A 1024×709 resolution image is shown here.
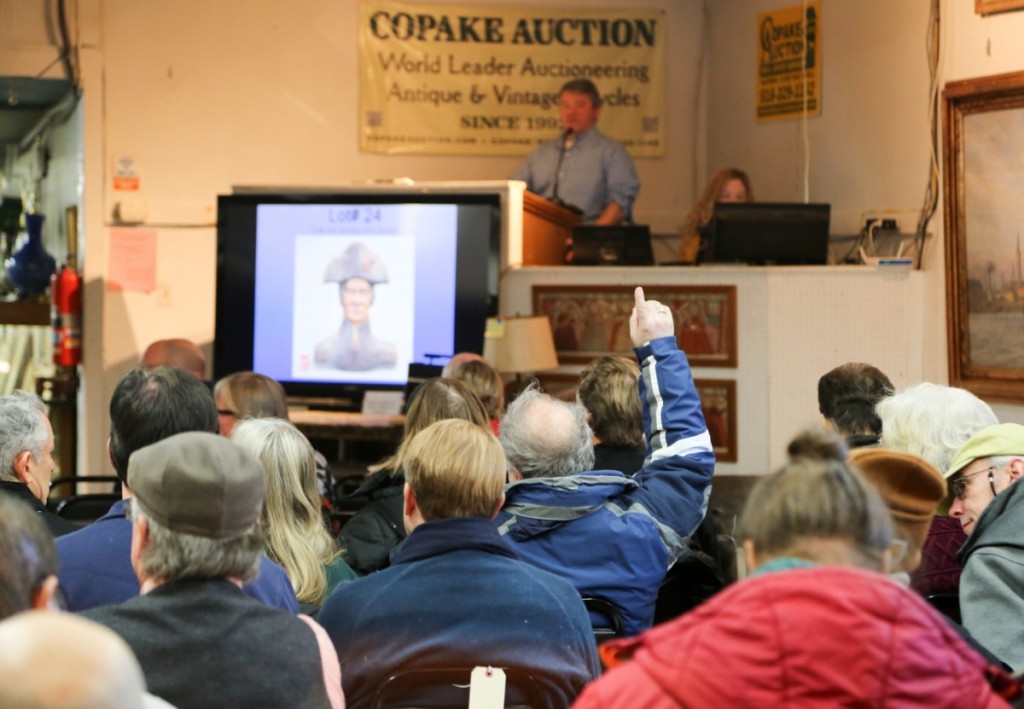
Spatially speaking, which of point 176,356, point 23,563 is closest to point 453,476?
point 23,563

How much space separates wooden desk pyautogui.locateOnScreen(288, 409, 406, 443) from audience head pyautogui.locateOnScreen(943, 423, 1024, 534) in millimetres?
3631

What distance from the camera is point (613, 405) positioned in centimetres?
357

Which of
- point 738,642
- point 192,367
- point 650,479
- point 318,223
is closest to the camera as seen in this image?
point 738,642

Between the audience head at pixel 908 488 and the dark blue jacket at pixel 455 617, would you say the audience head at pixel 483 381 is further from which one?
the audience head at pixel 908 488

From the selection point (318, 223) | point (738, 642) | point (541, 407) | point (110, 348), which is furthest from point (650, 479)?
point (110, 348)

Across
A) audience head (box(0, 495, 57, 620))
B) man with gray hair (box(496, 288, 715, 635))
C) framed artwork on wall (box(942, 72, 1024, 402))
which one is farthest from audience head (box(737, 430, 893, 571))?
framed artwork on wall (box(942, 72, 1024, 402))

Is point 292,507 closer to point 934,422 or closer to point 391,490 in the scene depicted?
point 391,490

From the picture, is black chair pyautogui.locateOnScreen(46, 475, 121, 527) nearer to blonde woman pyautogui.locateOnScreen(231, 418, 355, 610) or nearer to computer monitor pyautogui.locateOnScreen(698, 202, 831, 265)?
blonde woman pyautogui.locateOnScreen(231, 418, 355, 610)

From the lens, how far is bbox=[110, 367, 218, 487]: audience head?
276cm

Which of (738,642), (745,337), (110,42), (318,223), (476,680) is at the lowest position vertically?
(476,680)

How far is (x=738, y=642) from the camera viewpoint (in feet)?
4.43

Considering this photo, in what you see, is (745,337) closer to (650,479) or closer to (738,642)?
(650,479)

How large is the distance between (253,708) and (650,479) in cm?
136

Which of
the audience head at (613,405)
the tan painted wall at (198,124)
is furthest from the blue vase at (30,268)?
the audience head at (613,405)
